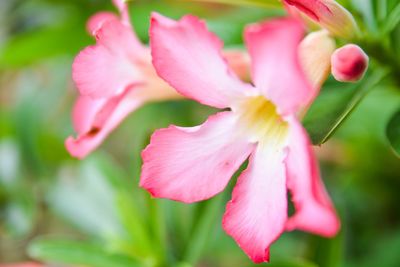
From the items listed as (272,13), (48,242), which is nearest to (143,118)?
(272,13)

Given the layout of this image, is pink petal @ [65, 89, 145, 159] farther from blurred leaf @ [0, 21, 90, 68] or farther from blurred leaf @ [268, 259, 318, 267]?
blurred leaf @ [0, 21, 90, 68]

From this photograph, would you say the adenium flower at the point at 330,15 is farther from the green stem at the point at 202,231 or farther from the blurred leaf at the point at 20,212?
the blurred leaf at the point at 20,212

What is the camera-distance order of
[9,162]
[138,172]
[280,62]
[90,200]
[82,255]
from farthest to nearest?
→ [9,162] → [90,200] → [138,172] → [82,255] → [280,62]

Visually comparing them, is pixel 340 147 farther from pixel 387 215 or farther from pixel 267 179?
pixel 267 179

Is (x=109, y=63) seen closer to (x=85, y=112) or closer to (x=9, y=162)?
(x=85, y=112)

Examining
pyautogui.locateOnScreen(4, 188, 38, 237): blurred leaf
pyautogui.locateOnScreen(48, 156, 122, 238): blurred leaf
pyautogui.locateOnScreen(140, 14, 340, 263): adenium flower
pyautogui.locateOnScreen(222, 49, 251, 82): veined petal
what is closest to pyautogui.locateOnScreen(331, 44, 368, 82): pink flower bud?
pyautogui.locateOnScreen(140, 14, 340, 263): adenium flower

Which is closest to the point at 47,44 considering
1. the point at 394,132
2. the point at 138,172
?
the point at 138,172
